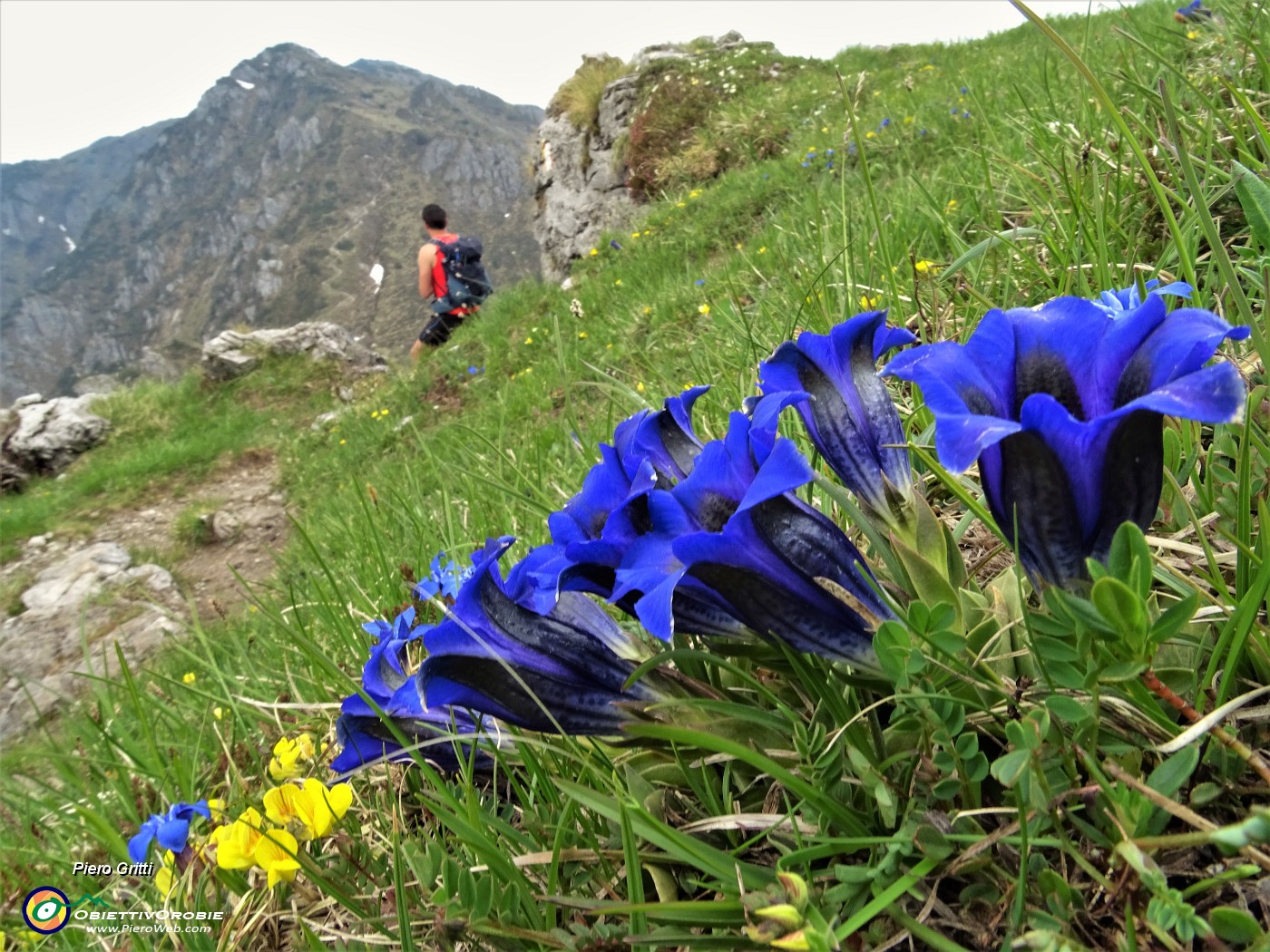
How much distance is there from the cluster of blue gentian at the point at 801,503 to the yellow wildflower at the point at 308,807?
0.11 m

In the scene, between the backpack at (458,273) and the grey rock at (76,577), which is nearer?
the grey rock at (76,577)

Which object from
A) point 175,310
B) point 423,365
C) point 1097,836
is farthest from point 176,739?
point 175,310

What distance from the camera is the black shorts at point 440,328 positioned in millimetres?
11609

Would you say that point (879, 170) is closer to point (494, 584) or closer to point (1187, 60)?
point (1187, 60)

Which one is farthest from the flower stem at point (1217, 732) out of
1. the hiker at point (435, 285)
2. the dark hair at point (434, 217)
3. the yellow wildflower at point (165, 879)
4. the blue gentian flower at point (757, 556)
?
the dark hair at point (434, 217)

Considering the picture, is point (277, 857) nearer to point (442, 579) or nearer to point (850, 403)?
point (442, 579)

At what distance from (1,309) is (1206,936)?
418 feet

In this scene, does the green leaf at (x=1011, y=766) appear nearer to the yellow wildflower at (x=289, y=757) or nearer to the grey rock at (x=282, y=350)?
the yellow wildflower at (x=289, y=757)

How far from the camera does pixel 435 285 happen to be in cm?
1170

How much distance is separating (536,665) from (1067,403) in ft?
2.11

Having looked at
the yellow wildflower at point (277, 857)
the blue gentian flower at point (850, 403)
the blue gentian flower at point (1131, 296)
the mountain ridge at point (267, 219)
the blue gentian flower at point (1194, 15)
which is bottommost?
the yellow wildflower at point (277, 857)

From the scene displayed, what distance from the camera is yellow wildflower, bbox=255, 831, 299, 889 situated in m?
1.10

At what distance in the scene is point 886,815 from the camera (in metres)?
0.78

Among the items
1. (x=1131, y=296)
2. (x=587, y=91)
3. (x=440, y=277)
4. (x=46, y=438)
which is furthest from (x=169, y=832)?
(x=587, y=91)
